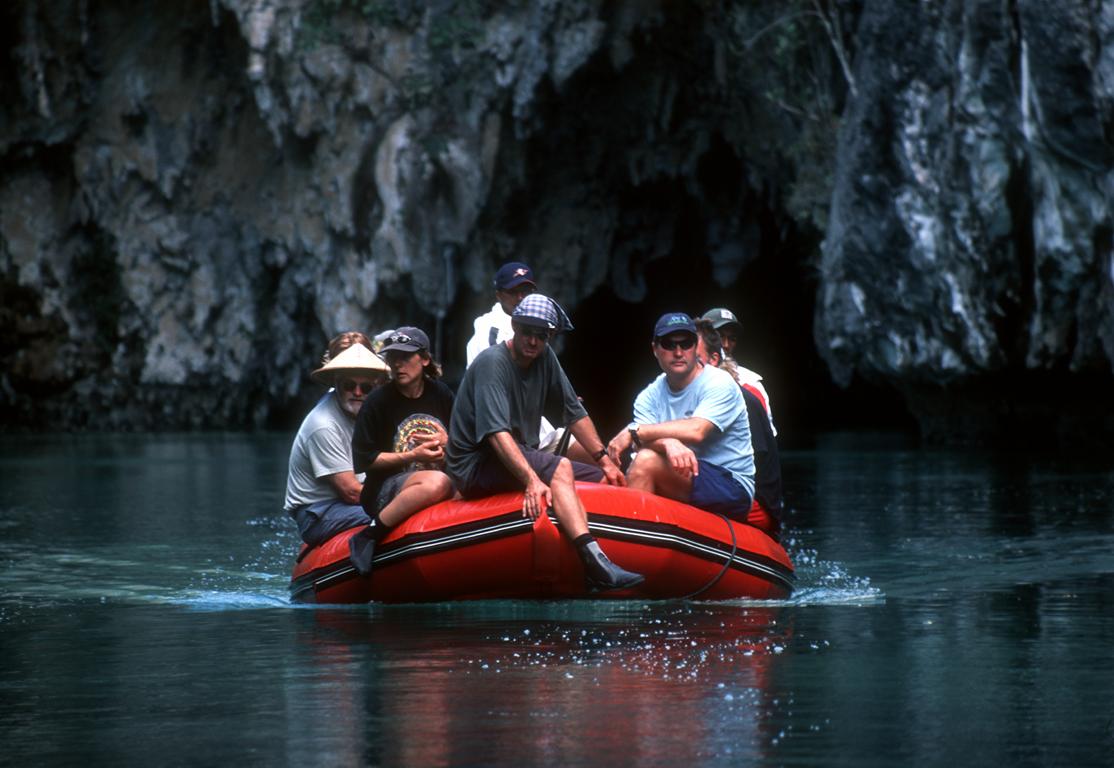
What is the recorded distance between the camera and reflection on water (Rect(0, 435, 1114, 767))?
516cm

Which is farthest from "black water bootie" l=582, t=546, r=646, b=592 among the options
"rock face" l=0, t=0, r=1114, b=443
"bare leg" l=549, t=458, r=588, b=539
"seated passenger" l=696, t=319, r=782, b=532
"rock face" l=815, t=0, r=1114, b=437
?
"rock face" l=0, t=0, r=1114, b=443

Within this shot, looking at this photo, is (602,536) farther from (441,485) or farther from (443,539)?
(441,485)

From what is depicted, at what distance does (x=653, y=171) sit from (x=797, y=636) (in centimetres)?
2511

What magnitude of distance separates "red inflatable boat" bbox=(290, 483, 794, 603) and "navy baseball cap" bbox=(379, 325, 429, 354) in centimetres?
82

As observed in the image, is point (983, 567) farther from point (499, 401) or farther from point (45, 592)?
point (45, 592)

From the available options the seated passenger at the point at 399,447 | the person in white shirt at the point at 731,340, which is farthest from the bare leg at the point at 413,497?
the person in white shirt at the point at 731,340

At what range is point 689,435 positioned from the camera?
28.4ft

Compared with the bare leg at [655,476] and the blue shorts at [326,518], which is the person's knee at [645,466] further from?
the blue shorts at [326,518]

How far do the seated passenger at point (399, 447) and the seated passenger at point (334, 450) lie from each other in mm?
269

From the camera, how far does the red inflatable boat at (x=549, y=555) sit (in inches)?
331

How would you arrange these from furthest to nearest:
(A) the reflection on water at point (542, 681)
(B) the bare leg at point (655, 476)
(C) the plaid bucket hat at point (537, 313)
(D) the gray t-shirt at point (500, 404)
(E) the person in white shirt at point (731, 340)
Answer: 1. (E) the person in white shirt at point (731, 340)
2. (B) the bare leg at point (655, 476)
3. (D) the gray t-shirt at point (500, 404)
4. (C) the plaid bucket hat at point (537, 313)
5. (A) the reflection on water at point (542, 681)

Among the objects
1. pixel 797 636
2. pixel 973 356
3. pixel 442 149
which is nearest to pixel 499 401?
pixel 797 636

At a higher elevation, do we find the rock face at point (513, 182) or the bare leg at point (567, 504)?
the rock face at point (513, 182)

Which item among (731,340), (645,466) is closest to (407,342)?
(645,466)
